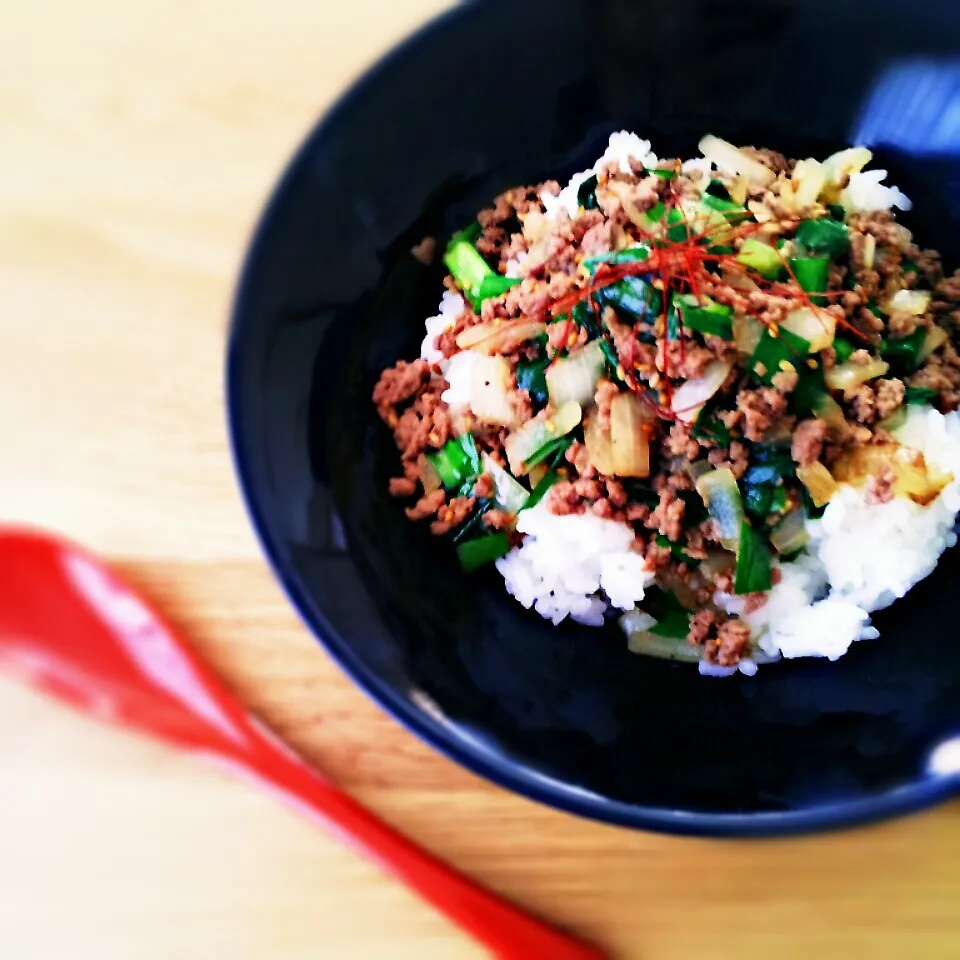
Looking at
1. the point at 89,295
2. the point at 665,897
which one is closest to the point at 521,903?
the point at 665,897

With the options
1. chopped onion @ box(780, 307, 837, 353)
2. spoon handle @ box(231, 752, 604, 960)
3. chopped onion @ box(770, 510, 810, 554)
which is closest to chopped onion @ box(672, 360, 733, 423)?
chopped onion @ box(780, 307, 837, 353)

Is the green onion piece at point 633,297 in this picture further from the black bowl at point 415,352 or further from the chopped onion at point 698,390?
the black bowl at point 415,352

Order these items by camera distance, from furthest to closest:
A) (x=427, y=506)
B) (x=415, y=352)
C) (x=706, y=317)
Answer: (x=415, y=352), (x=427, y=506), (x=706, y=317)

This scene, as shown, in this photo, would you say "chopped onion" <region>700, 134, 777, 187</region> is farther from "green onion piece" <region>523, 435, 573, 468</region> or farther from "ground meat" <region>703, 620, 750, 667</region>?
"ground meat" <region>703, 620, 750, 667</region>

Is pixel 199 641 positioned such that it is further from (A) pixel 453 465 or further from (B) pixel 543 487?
(B) pixel 543 487

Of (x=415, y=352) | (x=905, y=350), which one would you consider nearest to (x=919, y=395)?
(x=905, y=350)
